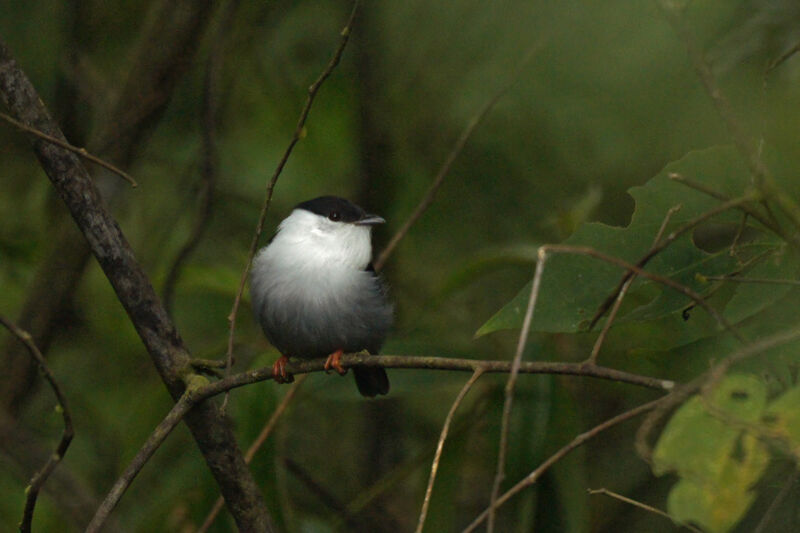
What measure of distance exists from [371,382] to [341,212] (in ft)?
2.28

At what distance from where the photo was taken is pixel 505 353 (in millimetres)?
4207

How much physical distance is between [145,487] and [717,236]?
278cm

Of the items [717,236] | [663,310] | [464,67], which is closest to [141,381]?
[464,67]

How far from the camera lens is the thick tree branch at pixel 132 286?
2529 millimetres

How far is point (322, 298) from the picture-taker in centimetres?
359

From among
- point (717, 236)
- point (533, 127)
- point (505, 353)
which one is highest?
point (533, 127)

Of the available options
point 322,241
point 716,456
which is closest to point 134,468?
point 716,456

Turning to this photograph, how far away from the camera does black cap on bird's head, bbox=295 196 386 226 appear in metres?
3.95

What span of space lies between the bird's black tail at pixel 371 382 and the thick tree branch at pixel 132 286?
105 centimetres

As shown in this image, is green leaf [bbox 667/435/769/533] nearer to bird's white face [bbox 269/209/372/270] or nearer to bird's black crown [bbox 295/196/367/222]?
bird's white face [bbox 269/209/372/270]

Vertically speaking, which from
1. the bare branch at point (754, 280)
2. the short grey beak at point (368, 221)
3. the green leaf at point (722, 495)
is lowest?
the short grey beak at point (368, 221)

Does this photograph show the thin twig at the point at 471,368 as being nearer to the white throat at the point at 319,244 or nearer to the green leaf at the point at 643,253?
the green leaf at the point at 643,253

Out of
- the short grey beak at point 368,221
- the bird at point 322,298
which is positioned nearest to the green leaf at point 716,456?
the bird at point 322,298

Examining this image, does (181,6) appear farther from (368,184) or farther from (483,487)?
(483,487)
